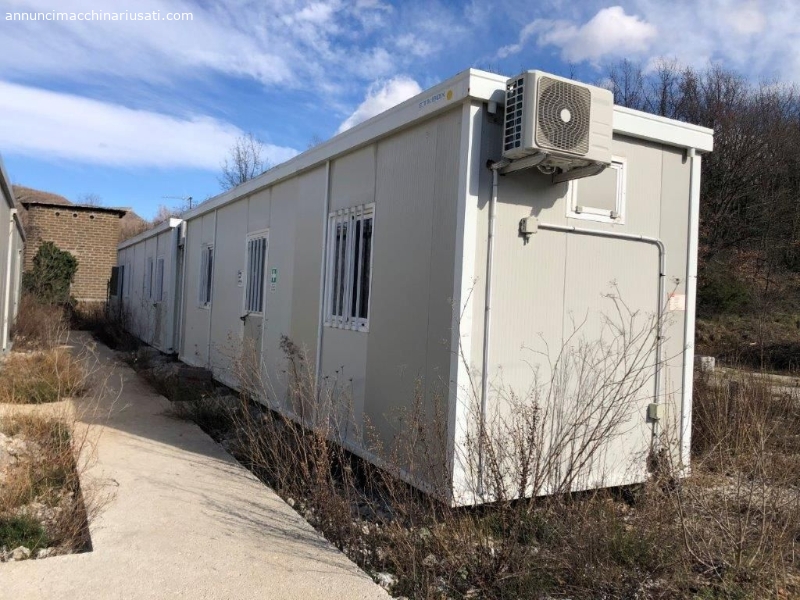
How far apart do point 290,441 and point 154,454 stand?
3.70ft

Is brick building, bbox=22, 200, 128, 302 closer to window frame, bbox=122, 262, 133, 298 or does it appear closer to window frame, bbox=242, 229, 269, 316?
window frame, bbox=122, 262, 133, 298

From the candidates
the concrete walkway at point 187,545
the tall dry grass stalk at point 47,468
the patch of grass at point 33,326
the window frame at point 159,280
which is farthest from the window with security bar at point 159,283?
the concrete walkway at point 187,545

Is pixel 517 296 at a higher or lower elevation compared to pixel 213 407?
higher

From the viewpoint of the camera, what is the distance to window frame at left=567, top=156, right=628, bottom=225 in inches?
190

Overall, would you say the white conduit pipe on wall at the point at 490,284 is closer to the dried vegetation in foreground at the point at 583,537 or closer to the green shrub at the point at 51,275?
the dried vegetation in foreground at the point at 583,537

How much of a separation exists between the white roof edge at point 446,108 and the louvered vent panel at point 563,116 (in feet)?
1.20

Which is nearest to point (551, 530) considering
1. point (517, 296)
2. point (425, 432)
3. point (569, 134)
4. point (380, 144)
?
point (425, 432)

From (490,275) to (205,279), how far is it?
24.2 ft

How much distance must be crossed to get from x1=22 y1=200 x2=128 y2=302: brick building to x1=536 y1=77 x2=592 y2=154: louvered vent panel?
21.0 m

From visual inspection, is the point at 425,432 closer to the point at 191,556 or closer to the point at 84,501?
the point at 191,556

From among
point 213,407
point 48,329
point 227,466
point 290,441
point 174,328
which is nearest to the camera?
point 227,466

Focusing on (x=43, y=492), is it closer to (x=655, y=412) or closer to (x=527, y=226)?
(x=527, y=226)

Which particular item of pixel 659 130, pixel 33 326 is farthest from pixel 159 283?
pixel 659 130

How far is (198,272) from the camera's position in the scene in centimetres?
1104
